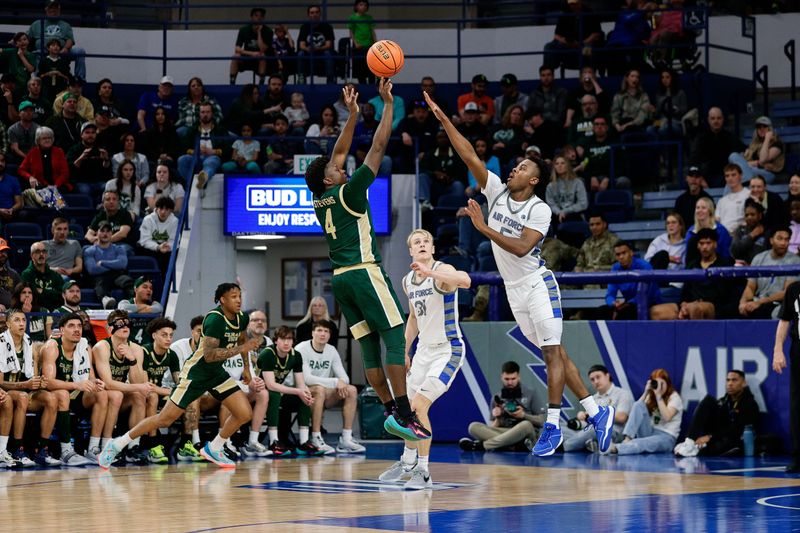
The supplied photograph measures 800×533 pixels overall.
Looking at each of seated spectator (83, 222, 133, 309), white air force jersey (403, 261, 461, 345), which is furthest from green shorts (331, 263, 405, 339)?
seated spectator (83, 222, 133, 309)

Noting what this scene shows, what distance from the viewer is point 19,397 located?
15484 mm

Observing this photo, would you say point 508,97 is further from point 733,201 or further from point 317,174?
point 317,174

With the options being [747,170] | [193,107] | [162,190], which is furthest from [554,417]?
[193,107]

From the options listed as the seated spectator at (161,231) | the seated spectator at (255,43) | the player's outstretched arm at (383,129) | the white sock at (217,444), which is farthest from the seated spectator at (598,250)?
the seated spectator at (255,43)

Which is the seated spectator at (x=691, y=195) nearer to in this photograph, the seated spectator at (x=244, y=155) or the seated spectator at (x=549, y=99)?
the seated spectator at (x=549, y=99)

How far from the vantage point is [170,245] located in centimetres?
2125

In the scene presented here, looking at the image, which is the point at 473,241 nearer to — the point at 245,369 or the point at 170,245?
the point at 170,245

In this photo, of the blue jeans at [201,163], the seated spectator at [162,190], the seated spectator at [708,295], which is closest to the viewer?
the seated spectator at [708,295]

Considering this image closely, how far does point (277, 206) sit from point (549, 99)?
5429mm

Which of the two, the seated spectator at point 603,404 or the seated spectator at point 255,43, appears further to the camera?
the seated spectator at point 255,43

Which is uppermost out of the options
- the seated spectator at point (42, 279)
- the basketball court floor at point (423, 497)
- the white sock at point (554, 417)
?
the seated spectator at point (42, 279)

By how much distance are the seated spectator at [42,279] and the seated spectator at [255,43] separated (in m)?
7.67

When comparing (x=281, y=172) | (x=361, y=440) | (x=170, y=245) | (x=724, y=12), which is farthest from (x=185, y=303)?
(x=724, y=12)

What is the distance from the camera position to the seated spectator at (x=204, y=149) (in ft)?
73.0
